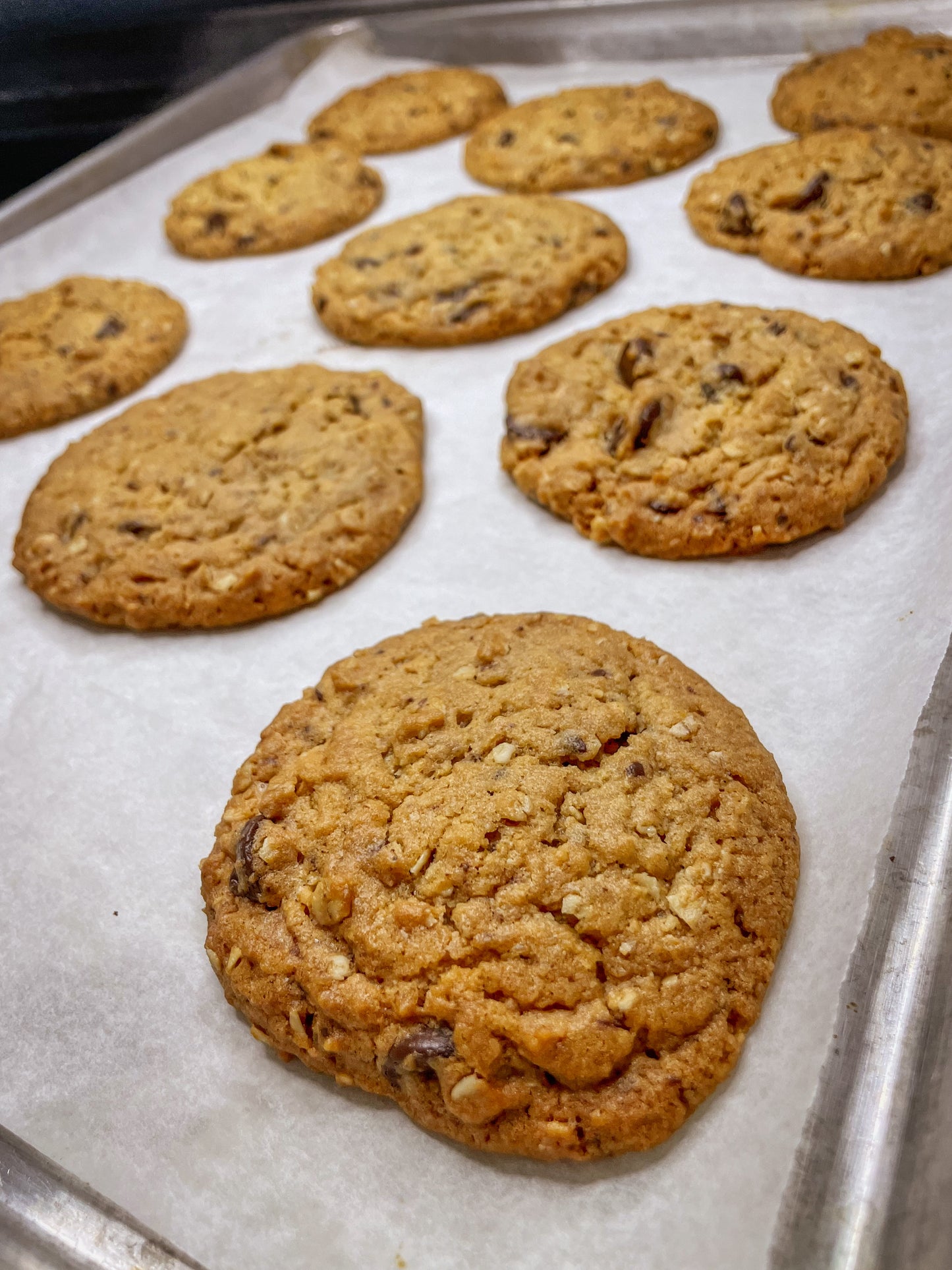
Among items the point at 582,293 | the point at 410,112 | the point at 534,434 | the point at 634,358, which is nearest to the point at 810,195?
the point at 582,293

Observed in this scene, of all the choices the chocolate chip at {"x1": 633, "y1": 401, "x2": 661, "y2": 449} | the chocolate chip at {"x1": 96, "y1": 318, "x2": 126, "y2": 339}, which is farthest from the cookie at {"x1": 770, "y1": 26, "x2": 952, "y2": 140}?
the chocolate chip at {"x1": 96, "y1": 318, "x2": 126, "y2": 339}

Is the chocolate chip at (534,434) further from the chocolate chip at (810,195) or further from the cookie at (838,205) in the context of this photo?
the chocolate chip at (810,195)

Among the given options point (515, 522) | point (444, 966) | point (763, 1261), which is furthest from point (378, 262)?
point (763, 1261)

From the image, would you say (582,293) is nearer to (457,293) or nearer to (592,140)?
(457,293)

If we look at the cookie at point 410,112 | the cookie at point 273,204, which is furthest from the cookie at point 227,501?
the cookie at point 410,112

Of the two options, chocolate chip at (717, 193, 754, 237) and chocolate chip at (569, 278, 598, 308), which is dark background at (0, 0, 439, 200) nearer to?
chocolate chip at (569, 278, 598, 308)
